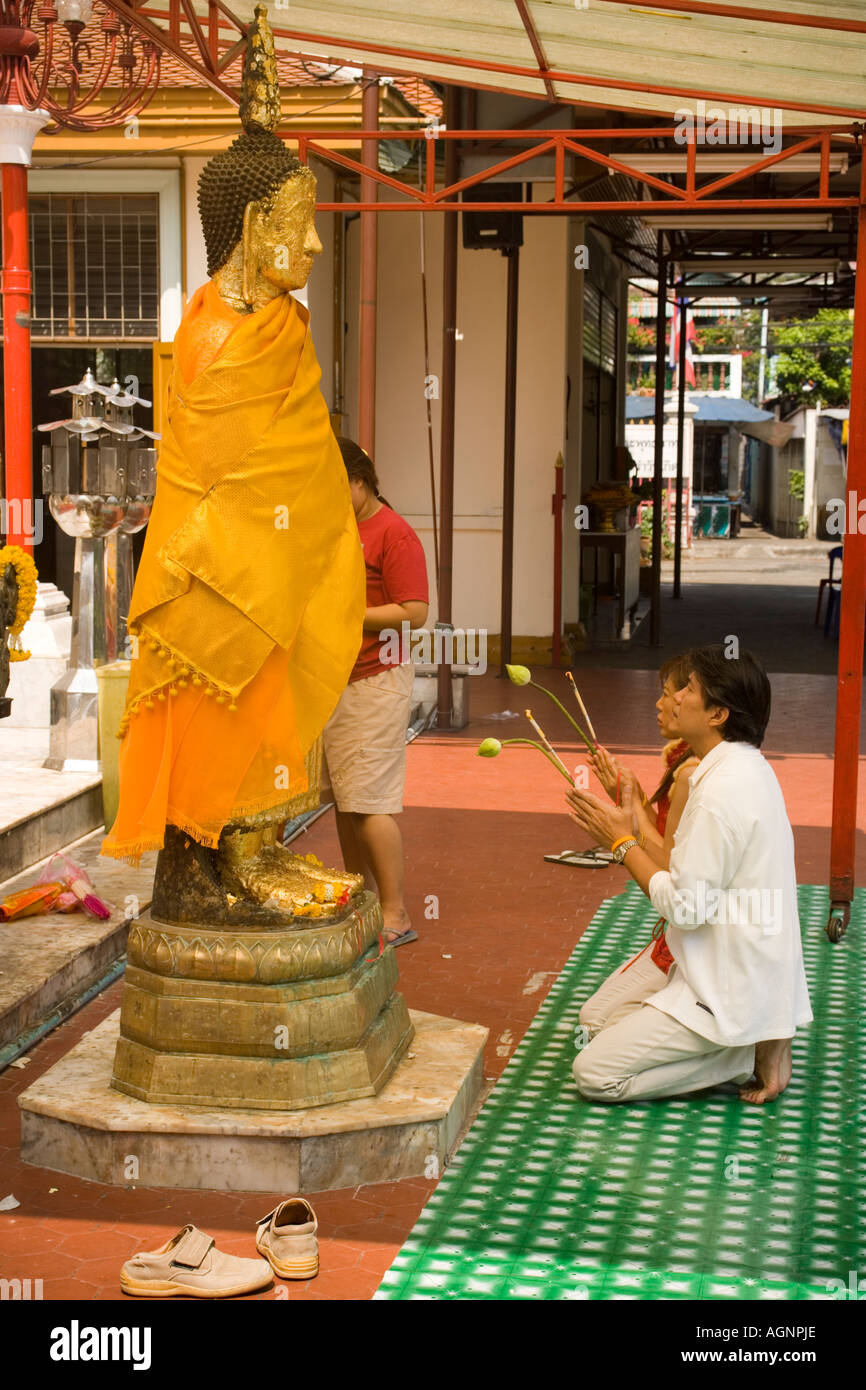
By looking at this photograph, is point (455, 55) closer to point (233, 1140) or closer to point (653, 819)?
point (653, 819)

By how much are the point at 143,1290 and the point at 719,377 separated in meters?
43.6

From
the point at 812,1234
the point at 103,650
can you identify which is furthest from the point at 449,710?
the point at 812,1234

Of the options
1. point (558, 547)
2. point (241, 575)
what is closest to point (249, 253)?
point (241, 575)

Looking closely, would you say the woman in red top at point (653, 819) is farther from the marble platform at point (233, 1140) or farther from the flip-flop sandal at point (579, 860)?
the flip-flop sandal at point (579, 860)

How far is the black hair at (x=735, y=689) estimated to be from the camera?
4234mm

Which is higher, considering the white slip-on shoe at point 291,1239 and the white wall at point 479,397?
the white wall at point 479,397

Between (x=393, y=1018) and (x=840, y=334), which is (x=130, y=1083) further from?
(x=840, y=334)

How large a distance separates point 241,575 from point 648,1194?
184 cm

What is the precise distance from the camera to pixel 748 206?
638 cm

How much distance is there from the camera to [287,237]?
3.89m

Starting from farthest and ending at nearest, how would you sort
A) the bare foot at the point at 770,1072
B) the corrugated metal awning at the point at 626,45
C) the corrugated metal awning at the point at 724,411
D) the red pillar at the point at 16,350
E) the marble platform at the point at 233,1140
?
the corrugated metal awning at the point at 724,411 < the red pillar at the point at 16,350 < the corrugated metal awning at the point at 626,45 < the bare foot at the point at 770,1072 < the marble platform at the point at 233,1140

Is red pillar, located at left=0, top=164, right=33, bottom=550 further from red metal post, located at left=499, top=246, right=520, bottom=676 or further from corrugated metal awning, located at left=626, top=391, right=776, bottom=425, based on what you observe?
corrugated metal awning, located at left=626, top=391, right=776, bottom=425

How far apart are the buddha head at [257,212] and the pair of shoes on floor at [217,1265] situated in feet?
7.38

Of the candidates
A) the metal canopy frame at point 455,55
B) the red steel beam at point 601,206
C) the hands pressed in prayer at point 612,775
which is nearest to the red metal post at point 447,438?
the metal canopy frame at point 455,55
